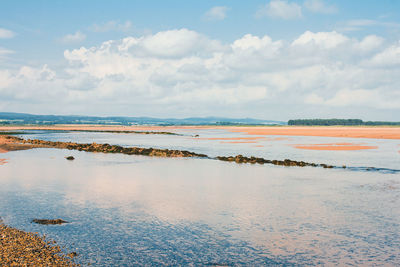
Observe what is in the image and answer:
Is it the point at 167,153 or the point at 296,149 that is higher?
the point at 296,149

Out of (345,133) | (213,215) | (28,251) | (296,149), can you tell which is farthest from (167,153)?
(345,133)

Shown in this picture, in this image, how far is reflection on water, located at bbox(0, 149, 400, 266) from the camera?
33.8 feet

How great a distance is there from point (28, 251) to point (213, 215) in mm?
6799

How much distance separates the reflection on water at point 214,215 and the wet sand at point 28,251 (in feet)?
1.69

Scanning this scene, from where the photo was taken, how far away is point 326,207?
15.9 meters

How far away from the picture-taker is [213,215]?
14.4 meters

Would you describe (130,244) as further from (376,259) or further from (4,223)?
(376,259)

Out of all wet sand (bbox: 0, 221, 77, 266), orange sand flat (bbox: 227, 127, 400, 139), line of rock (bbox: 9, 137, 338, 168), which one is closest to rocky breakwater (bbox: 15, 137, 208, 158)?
line of rock (bbox: 9, 137, 338, 168)

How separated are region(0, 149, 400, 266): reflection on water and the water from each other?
37 millimetres

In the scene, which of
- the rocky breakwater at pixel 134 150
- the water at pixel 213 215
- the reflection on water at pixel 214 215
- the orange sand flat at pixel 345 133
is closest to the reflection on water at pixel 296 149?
the rocky breakwater at pixel 134 150

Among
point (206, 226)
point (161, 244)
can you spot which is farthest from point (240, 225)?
point (161, 244)

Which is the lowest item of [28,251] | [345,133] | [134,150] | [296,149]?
[28,251]

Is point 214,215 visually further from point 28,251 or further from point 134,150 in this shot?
point 134,150

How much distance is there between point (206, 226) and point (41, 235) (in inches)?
209
